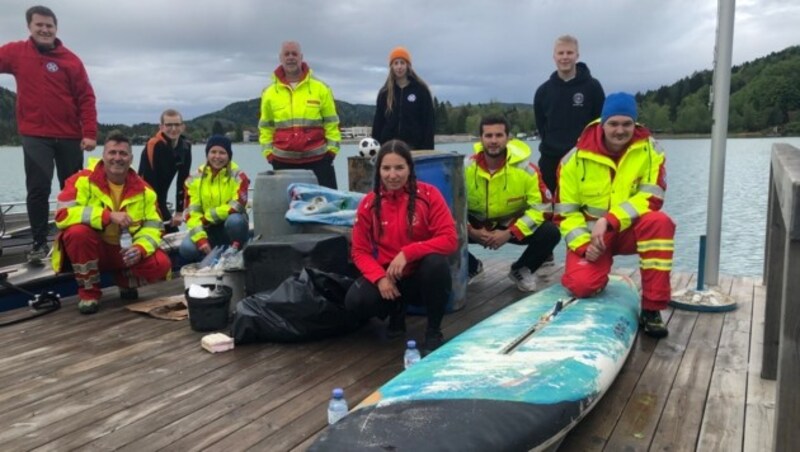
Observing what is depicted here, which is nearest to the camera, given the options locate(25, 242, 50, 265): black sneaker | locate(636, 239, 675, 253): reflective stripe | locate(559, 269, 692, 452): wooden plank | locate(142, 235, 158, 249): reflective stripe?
locate(559, 269, 692, 452): wooden plank

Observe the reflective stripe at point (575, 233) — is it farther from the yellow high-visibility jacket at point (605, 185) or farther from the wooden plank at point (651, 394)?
the wooden plank at point (651, 394)

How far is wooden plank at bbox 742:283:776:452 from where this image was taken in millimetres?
2566

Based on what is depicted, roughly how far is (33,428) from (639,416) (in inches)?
109

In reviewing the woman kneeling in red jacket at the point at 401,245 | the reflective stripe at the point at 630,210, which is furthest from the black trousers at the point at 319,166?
the reflective stripe at the point at 630,210

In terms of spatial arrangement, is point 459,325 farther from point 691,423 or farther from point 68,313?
point 68,313

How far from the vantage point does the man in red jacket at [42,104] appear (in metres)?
5.58

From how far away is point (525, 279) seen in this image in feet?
17.2

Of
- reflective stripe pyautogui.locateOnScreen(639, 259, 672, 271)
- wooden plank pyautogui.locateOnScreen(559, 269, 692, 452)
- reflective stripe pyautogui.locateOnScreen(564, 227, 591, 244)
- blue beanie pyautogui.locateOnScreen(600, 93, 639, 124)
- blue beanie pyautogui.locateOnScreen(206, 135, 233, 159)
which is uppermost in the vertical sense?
blue beanie pyautogui.locateOnScreen(600, 93, 639, 124)

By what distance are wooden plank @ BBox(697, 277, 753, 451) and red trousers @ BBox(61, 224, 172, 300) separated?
4.09 m

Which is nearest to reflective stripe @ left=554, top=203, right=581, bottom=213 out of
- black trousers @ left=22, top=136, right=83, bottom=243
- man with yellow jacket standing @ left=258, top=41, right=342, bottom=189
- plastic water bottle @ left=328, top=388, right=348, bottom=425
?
plastic water bottle @ left=328, top=388, right=348, bottom=425

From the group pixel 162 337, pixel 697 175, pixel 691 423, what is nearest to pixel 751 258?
pixel 691 423

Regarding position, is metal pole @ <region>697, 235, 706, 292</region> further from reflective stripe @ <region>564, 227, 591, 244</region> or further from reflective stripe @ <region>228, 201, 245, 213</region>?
reflective stripe @ <region>228, 201, 245, 213</region>

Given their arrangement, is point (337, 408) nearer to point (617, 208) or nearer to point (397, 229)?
point (397, 229)

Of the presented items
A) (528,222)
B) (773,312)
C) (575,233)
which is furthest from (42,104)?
(773,312)
